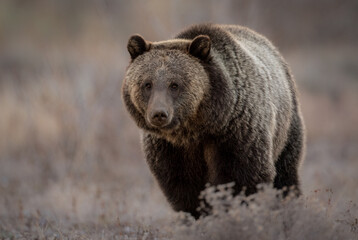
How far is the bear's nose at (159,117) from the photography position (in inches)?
203

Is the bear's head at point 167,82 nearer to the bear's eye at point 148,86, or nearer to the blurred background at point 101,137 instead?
the bear's eye at point 148,86

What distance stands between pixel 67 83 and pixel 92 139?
1.27 m

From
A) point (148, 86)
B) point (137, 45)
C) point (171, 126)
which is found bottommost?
point (171, 126)

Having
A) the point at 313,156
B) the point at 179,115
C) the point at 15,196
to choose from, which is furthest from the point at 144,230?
the point at 313,156

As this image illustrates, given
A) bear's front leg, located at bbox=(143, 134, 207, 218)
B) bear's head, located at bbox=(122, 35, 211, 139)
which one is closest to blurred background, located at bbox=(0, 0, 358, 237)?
bear's front leg, located at bbox=(143, 134, 207, 218)

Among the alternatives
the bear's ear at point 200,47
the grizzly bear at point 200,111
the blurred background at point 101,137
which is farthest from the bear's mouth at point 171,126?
the blurred background at point 101,137

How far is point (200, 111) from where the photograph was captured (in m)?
5.55

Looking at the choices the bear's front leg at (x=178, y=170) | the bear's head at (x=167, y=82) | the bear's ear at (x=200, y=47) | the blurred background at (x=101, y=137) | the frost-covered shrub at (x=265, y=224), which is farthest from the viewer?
the blurred background at (x=101, y=137)

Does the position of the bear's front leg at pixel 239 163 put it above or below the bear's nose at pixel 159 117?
below

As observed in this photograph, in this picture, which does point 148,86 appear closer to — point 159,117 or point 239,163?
point 159,117

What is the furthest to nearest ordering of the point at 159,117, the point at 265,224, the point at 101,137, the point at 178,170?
the point at 101,137
the point at 178,170
the point at 159,117
the point at 265,224

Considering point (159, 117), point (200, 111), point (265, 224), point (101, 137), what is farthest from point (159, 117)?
point (101, 137)

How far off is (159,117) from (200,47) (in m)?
0.86

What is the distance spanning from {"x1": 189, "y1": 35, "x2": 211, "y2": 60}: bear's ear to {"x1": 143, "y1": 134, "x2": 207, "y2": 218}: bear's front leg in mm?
944
